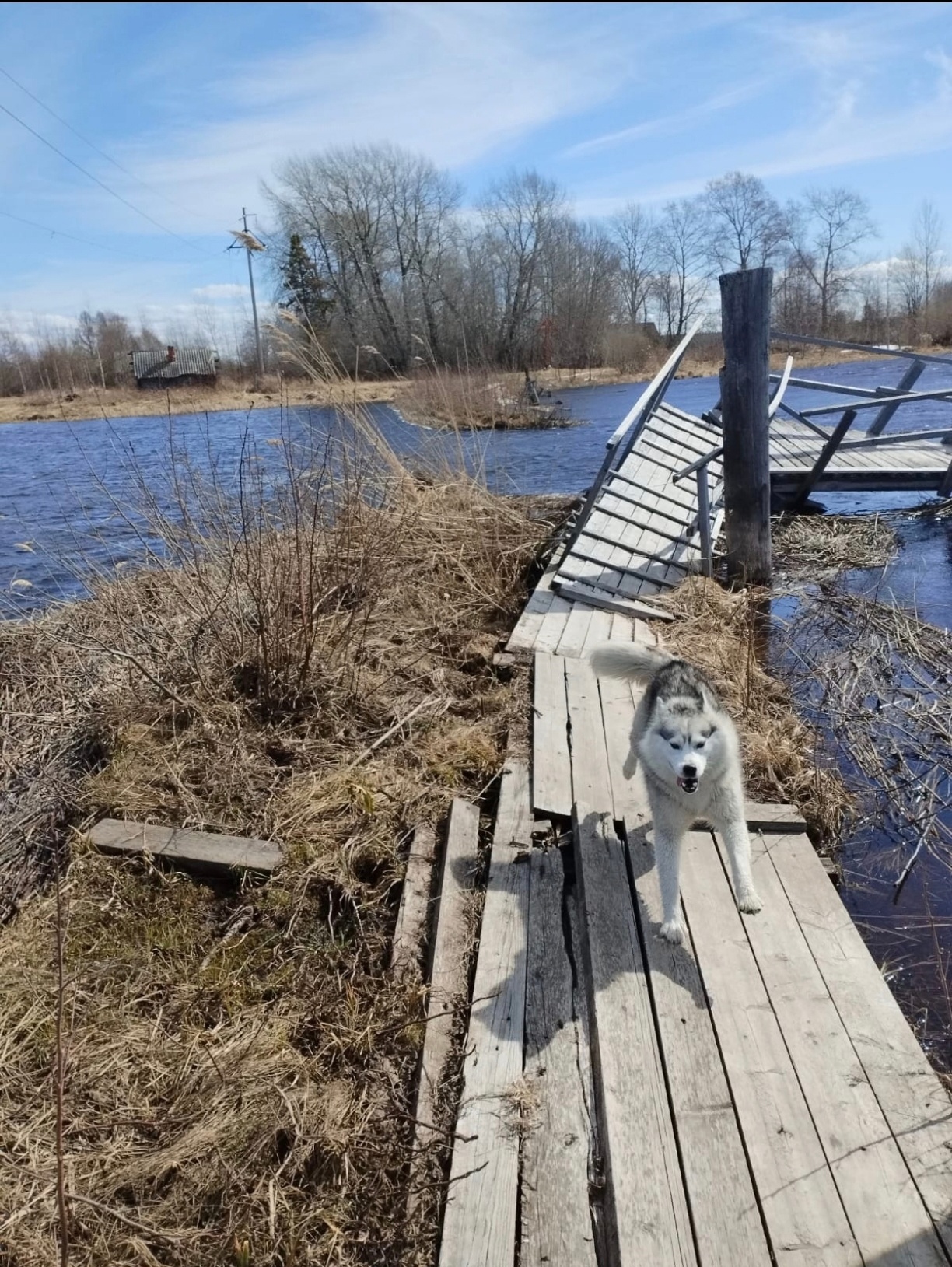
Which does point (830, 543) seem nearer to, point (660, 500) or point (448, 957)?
point (660, 500)

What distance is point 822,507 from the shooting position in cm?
1220

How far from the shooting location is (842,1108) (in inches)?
99.0

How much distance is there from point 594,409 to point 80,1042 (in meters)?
27.3

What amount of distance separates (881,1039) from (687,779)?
3.22 feet

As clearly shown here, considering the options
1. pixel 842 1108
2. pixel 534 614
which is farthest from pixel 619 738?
pixel 842 1108

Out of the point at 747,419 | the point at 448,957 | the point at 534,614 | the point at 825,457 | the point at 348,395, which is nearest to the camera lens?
the point at 448,957

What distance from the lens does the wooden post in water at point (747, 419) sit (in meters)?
7.40

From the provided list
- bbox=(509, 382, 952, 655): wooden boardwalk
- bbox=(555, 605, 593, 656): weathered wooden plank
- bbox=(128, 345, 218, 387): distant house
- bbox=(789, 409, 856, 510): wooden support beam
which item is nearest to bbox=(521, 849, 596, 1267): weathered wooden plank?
bbox=(555, 605, 593, 656): weathered wooden plank

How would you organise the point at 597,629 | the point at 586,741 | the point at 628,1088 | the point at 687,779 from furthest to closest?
the point at 597,629
the point at 586,741
the point at 687,779
the point at 628,1088

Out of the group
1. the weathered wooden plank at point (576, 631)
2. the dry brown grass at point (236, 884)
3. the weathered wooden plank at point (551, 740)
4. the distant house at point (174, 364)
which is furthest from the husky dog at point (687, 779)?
the distant house at point (174, 364)

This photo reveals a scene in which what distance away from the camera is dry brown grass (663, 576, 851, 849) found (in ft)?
15.4

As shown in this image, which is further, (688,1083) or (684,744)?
(684,744)

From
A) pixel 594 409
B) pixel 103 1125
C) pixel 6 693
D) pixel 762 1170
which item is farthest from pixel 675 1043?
pixel 594 409

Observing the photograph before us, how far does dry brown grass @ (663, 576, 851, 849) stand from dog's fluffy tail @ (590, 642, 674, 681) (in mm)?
996
